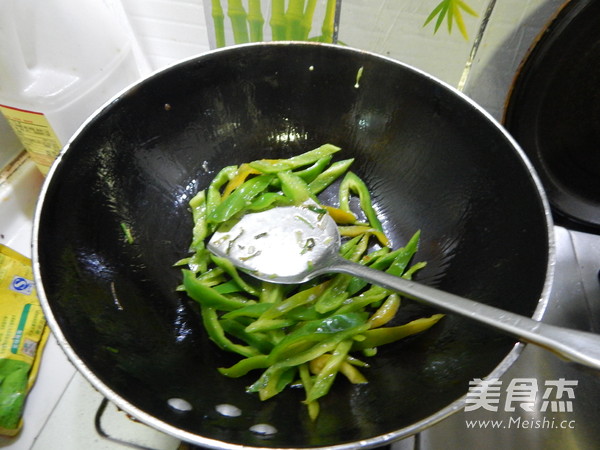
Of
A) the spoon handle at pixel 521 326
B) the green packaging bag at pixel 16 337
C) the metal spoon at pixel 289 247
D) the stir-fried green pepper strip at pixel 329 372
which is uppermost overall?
the spoon handle at pixel 521 326

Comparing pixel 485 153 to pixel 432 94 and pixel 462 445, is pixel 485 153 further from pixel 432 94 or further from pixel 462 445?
pixel 462 445

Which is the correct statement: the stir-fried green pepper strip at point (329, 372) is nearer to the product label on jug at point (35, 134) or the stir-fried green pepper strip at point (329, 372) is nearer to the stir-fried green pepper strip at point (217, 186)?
the stir-fried green pepper strip at point (217, 186)

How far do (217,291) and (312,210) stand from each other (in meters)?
0.29

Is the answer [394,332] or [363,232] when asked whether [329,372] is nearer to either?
[394,332]

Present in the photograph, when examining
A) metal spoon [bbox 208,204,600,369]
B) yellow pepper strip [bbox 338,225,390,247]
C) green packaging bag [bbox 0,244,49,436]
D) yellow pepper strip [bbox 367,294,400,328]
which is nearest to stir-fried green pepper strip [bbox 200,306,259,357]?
metal spoon [bbox 208,204,600,369]

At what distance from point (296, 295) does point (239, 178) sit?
356 millimetres

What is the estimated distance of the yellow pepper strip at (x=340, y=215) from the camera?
105 centimetres

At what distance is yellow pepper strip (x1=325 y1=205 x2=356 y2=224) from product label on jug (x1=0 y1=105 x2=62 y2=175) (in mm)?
799

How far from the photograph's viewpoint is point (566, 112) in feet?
3.48

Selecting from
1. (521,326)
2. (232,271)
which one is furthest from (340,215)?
(521,326)

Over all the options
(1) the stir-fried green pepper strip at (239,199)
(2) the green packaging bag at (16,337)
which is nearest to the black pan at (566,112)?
(1) the stir-fried green pepper strip at (239,199)

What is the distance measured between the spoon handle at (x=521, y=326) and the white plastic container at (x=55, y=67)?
1000 millimetres

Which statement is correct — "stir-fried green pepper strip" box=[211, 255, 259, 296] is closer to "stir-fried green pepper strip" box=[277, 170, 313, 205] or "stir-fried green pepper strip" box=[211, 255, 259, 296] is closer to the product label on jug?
"stir-fried green pepper strip" box=[277, 170, 313, 205]

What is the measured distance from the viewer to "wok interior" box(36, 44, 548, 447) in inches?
27.3
